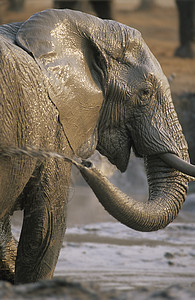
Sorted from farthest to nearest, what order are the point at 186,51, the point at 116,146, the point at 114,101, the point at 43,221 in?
the point at 186,51 → the point at 116,146 → the point at 114,101 → the point at 43,221

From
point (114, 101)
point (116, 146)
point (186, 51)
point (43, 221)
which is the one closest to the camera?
point (43, 221)

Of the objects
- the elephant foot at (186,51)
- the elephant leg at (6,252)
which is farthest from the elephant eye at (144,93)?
the elephant foot at (186,51)

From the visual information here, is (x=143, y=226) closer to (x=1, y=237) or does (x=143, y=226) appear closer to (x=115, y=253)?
(x=1, y=237)

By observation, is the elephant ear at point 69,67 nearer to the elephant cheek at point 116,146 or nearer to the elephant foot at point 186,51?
the elephant cheek at point 116,146

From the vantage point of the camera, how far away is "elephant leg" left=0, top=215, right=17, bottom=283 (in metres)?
3.68

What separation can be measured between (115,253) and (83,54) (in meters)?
2.34

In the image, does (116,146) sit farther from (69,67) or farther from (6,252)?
(6,252)

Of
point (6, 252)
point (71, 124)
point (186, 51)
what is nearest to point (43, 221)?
point (71, 124)

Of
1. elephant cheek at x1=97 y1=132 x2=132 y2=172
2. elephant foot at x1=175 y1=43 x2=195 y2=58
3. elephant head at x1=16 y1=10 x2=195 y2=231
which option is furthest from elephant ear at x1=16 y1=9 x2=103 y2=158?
elephant foot at x1=175 y1=43 x2=195 y2=58

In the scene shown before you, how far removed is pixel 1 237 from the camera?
3715 mm

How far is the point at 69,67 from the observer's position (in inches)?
129

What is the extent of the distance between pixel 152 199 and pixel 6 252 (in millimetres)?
773

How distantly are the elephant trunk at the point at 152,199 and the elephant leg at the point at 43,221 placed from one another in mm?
207

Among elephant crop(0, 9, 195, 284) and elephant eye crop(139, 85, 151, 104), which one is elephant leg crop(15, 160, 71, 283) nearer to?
elephant crop(0, 9, 195, 284)
